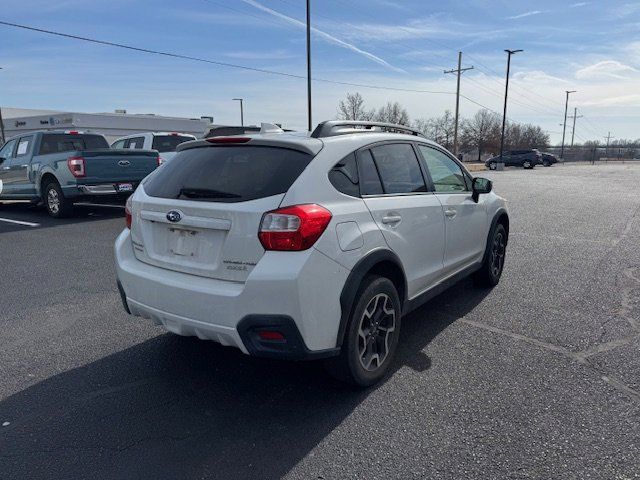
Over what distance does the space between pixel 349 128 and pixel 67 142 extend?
1045 centimetres

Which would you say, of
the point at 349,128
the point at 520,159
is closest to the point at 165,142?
the point at 349,128

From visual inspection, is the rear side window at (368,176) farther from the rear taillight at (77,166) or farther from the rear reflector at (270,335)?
the rear taillight at (77,166)

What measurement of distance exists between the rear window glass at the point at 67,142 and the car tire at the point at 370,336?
10.5 metres

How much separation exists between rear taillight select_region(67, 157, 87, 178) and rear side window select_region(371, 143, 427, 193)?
8.38 meters

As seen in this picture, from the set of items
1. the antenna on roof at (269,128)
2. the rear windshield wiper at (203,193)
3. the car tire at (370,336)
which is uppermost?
the antenna on roof at (269,128)

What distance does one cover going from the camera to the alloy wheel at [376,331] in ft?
10.6

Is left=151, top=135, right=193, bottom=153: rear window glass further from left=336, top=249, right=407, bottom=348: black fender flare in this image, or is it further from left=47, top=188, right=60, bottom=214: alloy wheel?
left=336, top=249, right=407, bottom=348: black fender flare

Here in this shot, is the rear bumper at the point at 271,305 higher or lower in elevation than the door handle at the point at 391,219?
lower

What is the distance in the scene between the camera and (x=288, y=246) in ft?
9.00

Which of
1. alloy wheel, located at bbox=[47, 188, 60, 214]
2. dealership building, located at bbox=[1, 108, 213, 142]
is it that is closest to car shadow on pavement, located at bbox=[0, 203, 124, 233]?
alloy wheel, located at bbox=[47, 188, 60, 214]

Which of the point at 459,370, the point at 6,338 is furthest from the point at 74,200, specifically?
the point at 459,370

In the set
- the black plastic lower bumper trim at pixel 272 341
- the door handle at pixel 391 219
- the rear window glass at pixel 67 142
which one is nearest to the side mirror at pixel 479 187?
the door handle at pixel 391 219

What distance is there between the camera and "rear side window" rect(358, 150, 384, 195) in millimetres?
3348

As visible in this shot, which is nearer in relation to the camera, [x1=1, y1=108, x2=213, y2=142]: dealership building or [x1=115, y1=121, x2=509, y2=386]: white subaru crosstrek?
[x1=115, y1=121, x2=509, y2=386]: white subaru crosstrek
